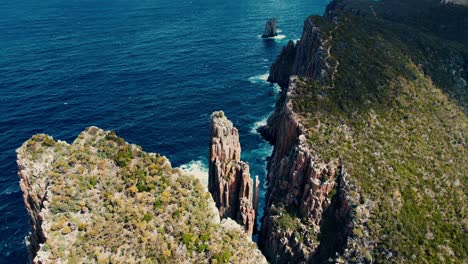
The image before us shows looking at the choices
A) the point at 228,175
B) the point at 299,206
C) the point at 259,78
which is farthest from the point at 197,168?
the point at 259,78

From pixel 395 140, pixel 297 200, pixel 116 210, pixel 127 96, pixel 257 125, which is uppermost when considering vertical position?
pixel 116 210

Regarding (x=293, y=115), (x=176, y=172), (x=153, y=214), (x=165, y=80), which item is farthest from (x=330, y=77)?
(x=165, y=80)

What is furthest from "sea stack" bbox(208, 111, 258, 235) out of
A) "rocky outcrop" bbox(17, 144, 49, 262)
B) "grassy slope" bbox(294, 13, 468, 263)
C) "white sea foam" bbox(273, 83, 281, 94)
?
"white sea foam" bbox(273, 83, 281, 94)

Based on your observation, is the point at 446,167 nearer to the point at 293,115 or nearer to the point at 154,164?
the point at 293,115

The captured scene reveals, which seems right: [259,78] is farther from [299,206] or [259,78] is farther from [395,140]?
[299,206]

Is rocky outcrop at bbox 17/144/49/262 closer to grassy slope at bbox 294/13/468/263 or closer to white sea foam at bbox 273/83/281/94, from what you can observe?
grassy slope at bbox 294/13/468/263

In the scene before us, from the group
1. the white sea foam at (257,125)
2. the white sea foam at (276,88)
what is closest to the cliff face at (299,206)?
the white sea foam at (257,125)

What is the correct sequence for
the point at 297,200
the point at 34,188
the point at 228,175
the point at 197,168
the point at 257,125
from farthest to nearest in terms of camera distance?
the point at 257,125 → the point at 197,168 → the point at 228,175 → the point at 297,200 → the point at 34,188
